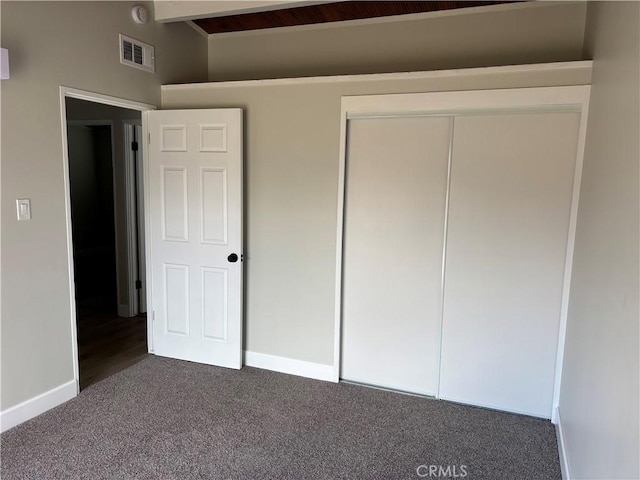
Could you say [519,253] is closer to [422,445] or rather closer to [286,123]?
[422,445]

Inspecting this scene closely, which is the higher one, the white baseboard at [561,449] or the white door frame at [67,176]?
the white door frame at [67,176]

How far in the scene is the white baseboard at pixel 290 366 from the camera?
3.29m

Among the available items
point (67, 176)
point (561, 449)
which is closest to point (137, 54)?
point (67, 176)

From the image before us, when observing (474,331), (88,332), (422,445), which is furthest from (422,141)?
(88,332)

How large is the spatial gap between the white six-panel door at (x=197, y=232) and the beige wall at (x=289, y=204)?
5.8 inches

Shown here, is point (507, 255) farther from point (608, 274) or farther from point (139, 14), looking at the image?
point (139, 14)

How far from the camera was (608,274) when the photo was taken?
67.3 inches

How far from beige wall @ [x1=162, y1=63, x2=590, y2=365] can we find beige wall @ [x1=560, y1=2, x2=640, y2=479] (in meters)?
1.38

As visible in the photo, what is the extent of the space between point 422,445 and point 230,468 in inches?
43.1

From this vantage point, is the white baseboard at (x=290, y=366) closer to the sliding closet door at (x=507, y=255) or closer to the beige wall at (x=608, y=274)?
the sliding closet door at (x=507, y=255)

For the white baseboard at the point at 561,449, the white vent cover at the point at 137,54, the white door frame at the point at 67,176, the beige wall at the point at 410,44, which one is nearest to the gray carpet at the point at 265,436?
the white baseboard at the point at 561,449

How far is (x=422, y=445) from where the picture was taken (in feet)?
8.16

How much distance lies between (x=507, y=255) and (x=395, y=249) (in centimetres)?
73

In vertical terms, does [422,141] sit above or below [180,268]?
above
